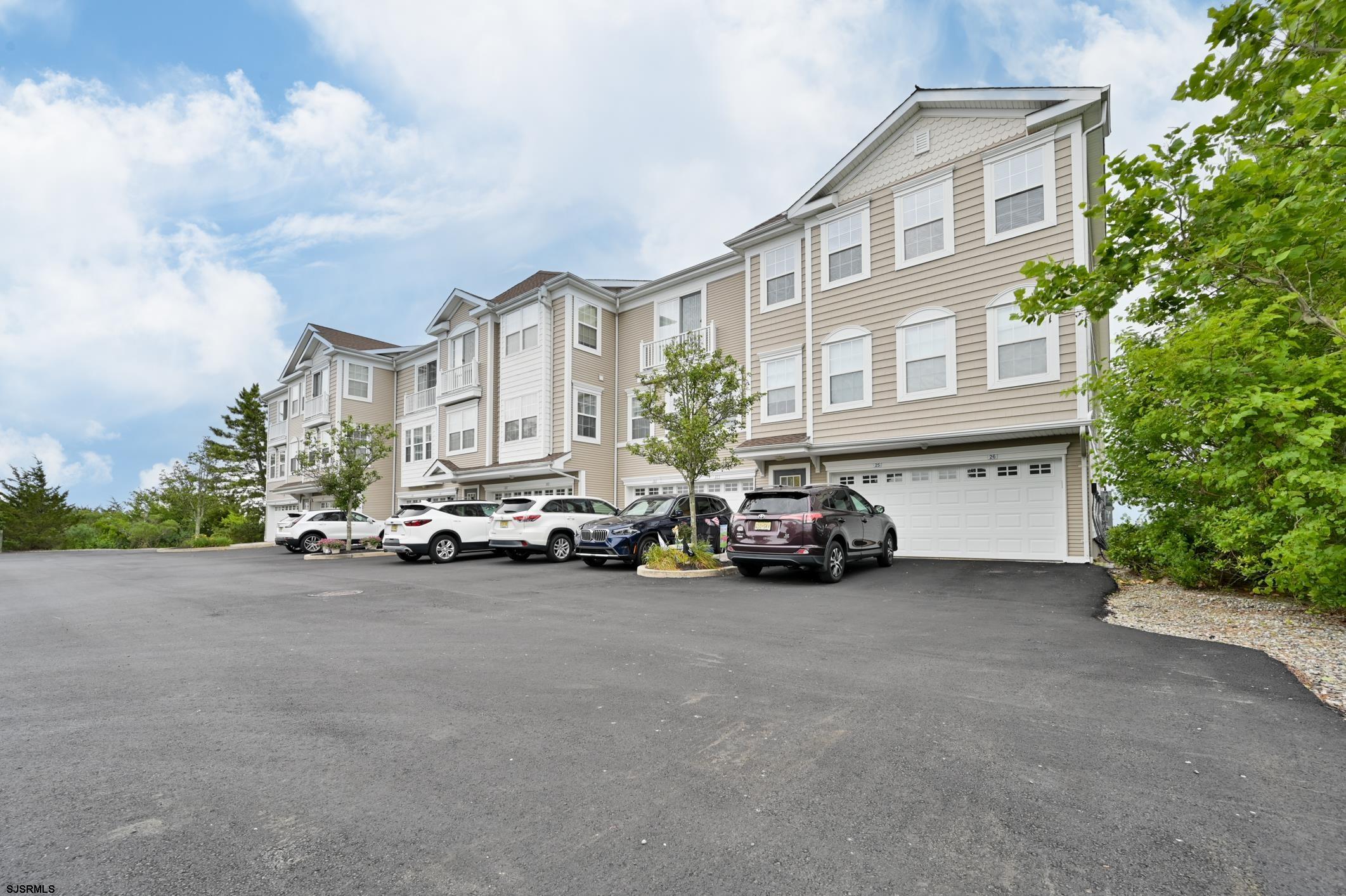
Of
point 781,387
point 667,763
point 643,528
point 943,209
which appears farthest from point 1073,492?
point 667,763

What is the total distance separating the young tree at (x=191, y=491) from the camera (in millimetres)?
35031

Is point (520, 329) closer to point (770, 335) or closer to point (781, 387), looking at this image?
point (770, 335)

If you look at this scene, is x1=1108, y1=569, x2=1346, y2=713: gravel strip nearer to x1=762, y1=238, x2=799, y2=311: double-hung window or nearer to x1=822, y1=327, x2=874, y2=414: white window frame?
x1=822, y1=327, x2=874, y2=414: white window frame

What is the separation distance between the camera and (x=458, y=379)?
26.8m

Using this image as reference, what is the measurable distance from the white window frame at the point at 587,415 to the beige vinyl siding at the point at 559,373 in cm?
31

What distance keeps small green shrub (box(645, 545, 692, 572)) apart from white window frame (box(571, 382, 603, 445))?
9.58m

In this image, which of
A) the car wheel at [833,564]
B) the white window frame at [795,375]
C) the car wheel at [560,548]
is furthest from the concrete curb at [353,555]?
the car wheel at [833,564]

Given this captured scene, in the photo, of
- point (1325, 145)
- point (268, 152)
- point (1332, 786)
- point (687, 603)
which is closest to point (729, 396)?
point (687, 603)

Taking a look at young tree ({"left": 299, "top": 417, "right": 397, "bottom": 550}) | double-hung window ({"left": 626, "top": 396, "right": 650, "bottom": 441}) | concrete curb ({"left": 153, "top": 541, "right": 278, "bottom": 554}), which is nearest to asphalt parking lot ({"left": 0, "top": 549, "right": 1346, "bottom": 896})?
double-hung window ({"left": 626, "top": 396, "right": 650, "bottom": 441})

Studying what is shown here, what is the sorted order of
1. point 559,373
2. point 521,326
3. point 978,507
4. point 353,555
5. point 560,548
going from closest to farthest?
point 978,507 < point 560,548 < point 353,555 < point 559,373 < point 521,326

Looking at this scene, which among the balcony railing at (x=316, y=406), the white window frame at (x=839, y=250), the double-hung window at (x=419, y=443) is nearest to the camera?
the white window frame at (x=839, y=250)

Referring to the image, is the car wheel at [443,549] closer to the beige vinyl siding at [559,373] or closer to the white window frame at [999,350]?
the beige vinyl siding at [559,373]

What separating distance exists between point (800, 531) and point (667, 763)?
26.2ft

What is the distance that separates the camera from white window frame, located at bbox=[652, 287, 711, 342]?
2067 centimetres
